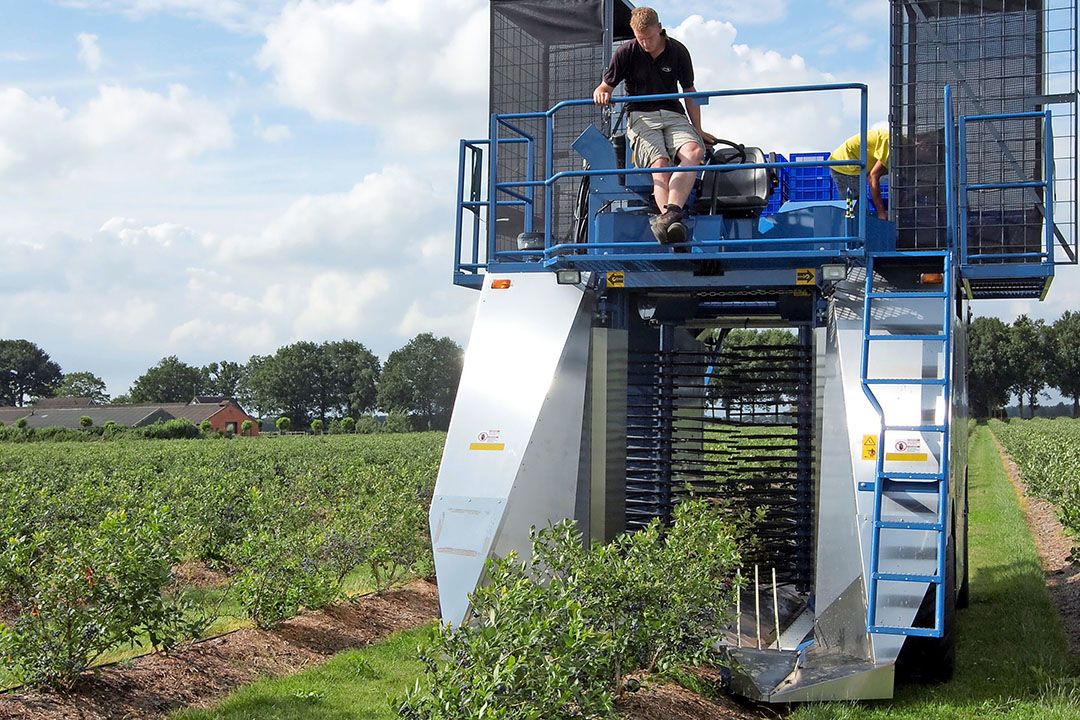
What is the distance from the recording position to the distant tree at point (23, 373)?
4665 inches

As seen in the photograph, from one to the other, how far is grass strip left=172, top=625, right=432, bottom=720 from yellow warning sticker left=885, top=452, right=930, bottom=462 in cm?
305

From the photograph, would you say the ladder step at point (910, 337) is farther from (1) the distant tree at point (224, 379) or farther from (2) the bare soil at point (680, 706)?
(1) the distant tree at point (224, 379)

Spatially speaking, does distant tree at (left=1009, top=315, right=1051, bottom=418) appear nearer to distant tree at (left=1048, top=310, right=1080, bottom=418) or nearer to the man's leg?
distant tree at (left=1048, top=310, right=1080, bottom=418)

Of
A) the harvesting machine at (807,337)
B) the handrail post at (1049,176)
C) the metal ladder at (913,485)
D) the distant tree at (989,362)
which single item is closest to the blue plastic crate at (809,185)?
the harvesting machine at (807,337)

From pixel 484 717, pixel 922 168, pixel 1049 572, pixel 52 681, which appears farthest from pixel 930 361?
pixel 1049 572

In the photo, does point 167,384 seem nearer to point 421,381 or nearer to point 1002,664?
point 421,381

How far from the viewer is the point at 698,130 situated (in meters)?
8.20

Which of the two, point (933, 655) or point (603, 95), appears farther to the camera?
point (603, 95)

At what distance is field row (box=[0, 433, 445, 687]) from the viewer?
23.2ft

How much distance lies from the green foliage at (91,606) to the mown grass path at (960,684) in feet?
2.35

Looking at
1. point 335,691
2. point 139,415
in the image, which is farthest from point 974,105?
point 139,415

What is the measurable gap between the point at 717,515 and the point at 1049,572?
655cm

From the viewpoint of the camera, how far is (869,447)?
6941mm

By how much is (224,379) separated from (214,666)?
120124 millimetres
